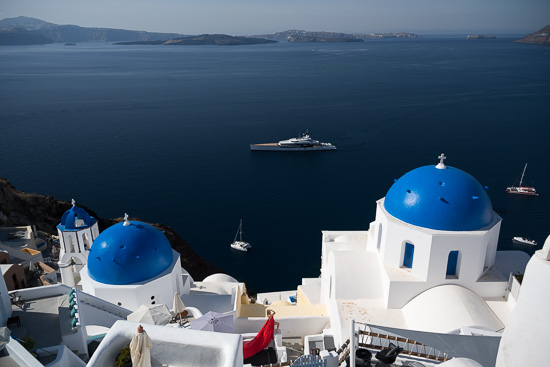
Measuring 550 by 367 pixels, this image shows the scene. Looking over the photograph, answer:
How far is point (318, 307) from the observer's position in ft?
68.7

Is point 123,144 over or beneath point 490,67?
beneath

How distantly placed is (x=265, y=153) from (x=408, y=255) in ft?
163

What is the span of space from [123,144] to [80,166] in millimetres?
9371

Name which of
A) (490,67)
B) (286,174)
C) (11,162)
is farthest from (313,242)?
(490,67)

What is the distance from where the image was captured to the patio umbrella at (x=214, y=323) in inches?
632

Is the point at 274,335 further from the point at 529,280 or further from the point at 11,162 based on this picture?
the point at 11,162

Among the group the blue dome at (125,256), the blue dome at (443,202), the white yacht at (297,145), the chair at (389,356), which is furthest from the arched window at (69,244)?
the white yacht at (297,145)

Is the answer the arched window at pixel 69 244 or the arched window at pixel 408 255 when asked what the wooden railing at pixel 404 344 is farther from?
the arched window at pixel 69 244

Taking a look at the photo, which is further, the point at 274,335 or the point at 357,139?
the point at 357,139

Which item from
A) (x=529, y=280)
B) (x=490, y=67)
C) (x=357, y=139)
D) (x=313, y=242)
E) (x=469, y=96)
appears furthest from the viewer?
(x=490, y=67)

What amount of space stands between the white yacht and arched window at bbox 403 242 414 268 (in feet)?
163

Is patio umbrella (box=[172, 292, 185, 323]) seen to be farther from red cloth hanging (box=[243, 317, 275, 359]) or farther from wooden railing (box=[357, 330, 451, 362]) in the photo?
wooden railing (box=[357, 330, 451, 362])

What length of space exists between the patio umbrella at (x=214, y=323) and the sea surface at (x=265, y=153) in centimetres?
2157

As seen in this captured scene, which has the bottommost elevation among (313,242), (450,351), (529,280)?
(313,242)
